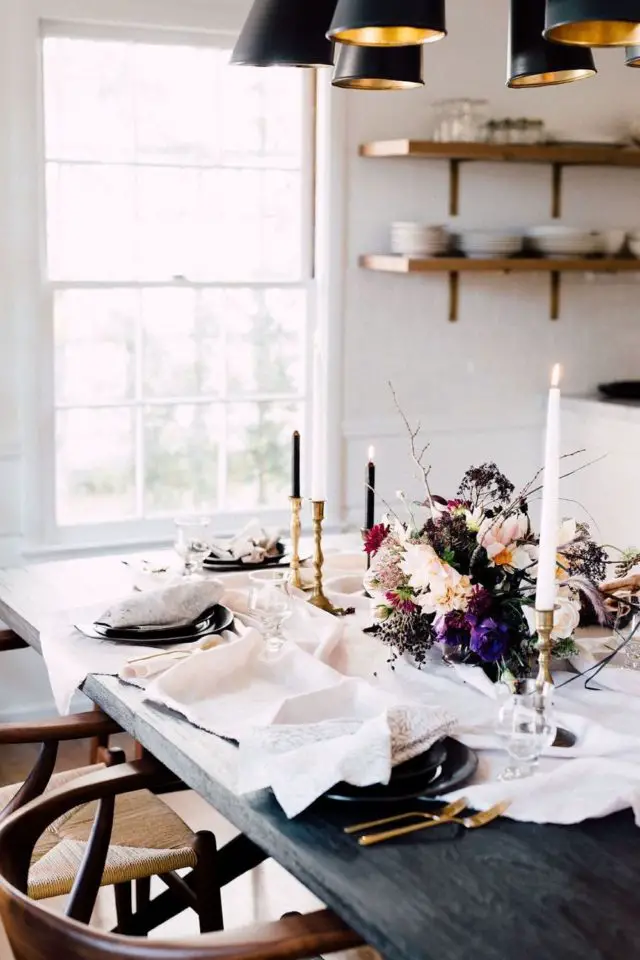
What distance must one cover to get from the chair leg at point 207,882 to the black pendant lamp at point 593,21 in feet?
4.71

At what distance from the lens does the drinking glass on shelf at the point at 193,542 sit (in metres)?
3.06

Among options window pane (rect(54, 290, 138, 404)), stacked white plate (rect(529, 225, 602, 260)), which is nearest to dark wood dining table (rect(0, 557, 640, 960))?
window pane (rect(54, 290, 138, 404))

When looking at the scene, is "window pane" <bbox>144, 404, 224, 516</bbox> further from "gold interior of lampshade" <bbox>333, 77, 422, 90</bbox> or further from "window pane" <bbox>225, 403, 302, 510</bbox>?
"gold interior of lampshade" <bbox>333, 77, 422, 90</bbox>

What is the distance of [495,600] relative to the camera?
2215 millimetres

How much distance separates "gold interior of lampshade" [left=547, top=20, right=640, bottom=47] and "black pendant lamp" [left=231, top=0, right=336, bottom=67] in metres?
0.56

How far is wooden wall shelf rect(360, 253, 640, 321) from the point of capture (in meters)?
4.43

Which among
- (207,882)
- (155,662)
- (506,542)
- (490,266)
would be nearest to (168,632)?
(155,662)

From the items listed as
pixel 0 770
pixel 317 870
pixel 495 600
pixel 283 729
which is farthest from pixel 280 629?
pixel 0 770

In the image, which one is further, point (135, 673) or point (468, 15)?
point (468, 15)

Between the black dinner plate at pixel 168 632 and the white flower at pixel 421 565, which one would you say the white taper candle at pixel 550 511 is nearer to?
the white flower at pixel 421 565

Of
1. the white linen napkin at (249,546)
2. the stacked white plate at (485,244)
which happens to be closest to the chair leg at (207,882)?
the white linen napkin at (249,546)

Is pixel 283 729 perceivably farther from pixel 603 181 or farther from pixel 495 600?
pixel 603 181

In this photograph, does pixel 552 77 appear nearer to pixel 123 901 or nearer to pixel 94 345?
pixel 123 901

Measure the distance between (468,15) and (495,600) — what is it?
120 inches
